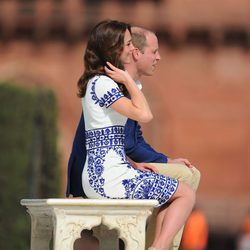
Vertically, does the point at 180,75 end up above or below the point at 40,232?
below

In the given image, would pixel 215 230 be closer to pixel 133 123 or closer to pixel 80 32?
pixel 80 32

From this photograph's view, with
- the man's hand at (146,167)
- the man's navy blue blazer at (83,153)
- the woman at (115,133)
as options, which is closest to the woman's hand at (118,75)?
the woman at (115,133)

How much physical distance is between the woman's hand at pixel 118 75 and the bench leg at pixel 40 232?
98 centimetres

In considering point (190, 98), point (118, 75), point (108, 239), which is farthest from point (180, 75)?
point (118, 75)

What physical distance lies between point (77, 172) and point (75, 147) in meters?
0.16

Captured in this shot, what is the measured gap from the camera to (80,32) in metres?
30.0

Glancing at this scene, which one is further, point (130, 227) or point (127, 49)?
point (127, 49)

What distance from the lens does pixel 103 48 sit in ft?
22.7

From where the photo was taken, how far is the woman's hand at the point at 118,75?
22.3 ft

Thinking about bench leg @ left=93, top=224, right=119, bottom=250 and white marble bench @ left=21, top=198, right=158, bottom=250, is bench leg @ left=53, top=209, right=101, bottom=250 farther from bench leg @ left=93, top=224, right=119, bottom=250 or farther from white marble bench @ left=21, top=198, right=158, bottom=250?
bench leg @ left=93, top=224, right=119, bottom=250

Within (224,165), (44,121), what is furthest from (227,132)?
(44,121)

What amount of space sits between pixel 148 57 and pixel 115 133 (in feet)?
1.84

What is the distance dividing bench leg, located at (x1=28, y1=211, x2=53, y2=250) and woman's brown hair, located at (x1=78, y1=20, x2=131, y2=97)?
2.63 feet

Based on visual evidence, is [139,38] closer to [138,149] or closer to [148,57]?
[148,57]
